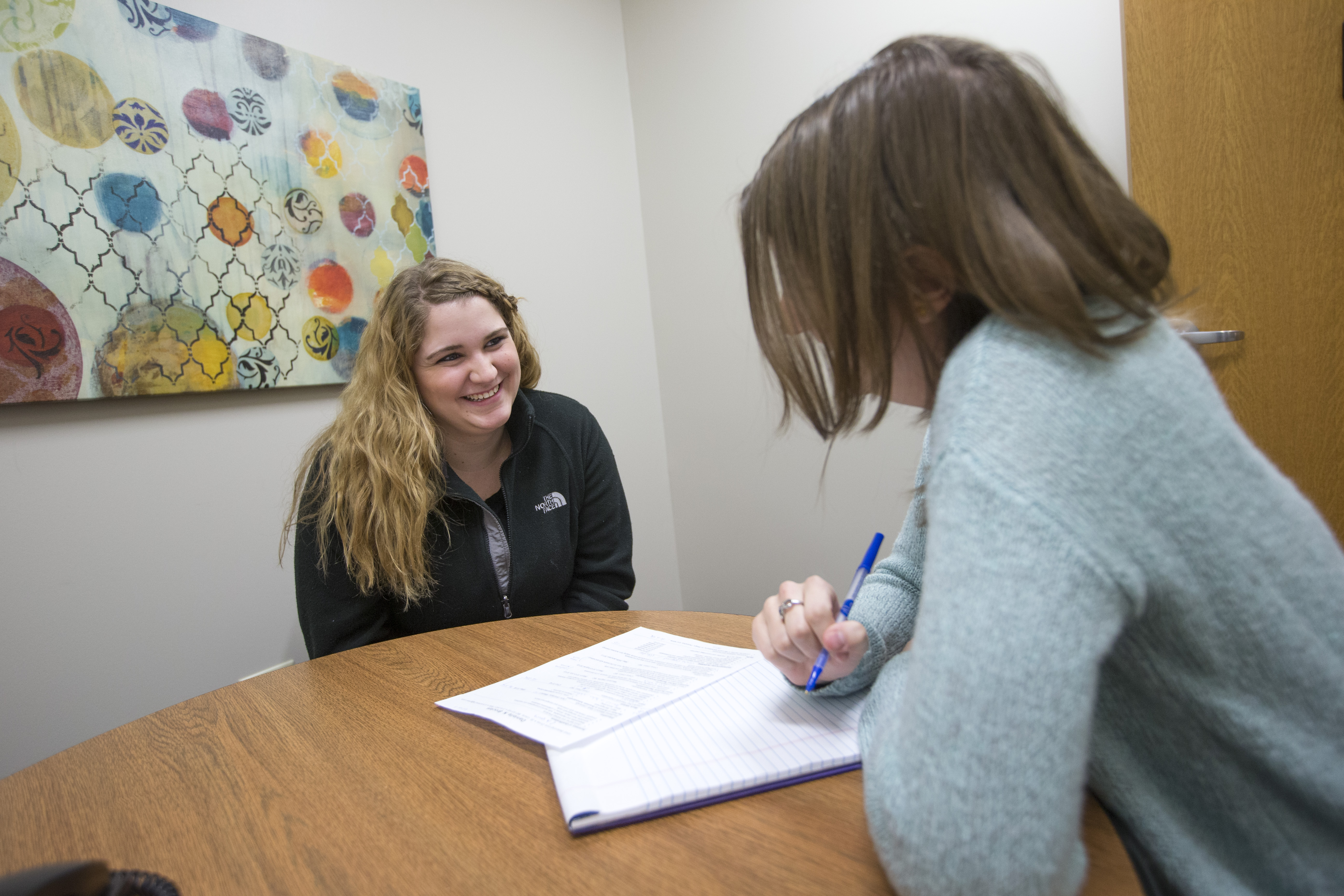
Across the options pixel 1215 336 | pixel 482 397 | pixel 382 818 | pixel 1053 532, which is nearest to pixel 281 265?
pixel 482 397

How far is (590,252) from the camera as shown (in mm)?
2721

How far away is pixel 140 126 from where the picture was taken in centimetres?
155

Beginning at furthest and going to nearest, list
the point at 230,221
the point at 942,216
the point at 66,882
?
the point at 230,221, the point at 942,216, the point at 66,882

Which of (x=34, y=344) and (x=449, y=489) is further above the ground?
(x=34, y=344)

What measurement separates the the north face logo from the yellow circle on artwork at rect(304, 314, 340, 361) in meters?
0.79

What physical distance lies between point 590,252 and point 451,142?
63 cm

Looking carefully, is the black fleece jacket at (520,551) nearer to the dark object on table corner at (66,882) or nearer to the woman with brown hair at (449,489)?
the woman with brown hair at (449,489)

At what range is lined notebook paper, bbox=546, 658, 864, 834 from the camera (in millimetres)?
565

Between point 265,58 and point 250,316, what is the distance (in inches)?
25.2

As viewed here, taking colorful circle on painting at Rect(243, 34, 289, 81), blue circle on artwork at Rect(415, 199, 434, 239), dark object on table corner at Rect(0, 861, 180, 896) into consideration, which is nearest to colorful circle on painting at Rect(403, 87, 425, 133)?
blue circle on artwork at Rect(415, 199, 434, 239)

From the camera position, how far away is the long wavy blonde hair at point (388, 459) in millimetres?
1317

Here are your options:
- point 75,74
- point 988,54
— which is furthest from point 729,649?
point 75,74

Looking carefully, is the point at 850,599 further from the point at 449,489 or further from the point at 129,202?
the point at 129,202

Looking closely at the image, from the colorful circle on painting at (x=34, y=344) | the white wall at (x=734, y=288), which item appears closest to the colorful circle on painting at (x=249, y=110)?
the colorful circle on painting at (x=34, y=344)
